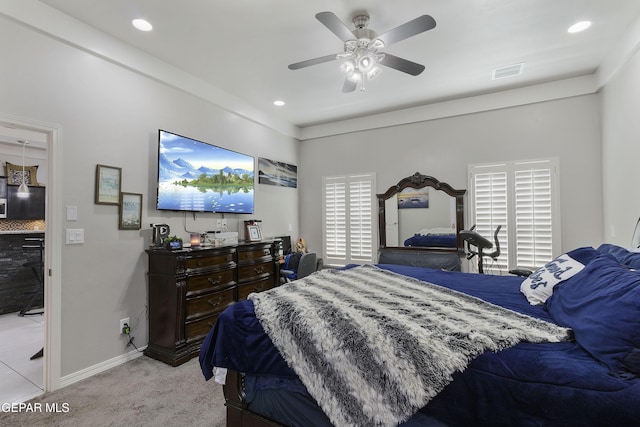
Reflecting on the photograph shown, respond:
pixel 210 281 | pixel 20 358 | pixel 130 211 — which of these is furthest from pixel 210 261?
pixel 20 358

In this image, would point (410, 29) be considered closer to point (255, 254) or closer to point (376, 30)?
point (376, 30)

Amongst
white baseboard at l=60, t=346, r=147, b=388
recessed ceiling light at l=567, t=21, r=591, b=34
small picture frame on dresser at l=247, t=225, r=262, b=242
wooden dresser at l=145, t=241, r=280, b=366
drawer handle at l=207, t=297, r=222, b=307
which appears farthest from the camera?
small picture frame on dresser at l=247, t=225, r=262, b=242

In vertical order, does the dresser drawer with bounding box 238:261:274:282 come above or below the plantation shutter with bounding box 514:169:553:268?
below

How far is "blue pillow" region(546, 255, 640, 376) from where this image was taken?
106 cm

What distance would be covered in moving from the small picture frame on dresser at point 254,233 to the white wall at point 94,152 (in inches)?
33.0

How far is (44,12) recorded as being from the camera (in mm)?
2336

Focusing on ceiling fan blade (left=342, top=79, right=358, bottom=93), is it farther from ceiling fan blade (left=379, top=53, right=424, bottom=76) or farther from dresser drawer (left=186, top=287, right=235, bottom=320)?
dresser drawer (left=186, top=287, right=235, bottom=320)

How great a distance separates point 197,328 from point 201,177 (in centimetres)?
166

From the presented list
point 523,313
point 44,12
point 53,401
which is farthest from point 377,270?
point 44,12

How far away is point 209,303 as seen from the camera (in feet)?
10.2

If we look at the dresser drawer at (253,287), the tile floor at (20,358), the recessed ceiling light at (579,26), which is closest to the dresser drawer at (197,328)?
the dresser drawer at (253,287)

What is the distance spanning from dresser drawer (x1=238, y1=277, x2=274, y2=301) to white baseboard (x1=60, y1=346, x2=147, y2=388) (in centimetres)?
107

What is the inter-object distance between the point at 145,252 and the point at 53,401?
131cm

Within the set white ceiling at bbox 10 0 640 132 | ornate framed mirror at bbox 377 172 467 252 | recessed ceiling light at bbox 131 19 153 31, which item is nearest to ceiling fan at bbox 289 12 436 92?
white ceiling at bbox 10 0 640 132
